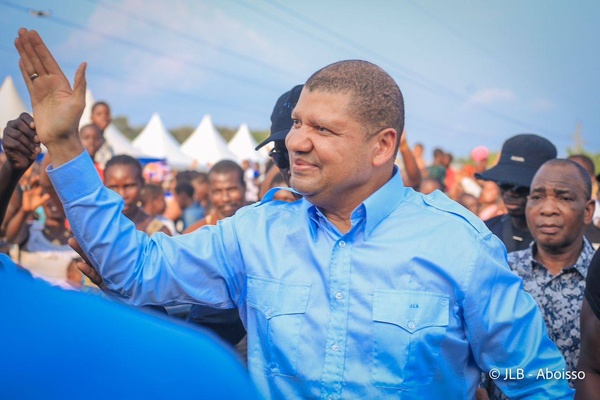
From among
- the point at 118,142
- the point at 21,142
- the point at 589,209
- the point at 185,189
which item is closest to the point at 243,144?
the point at 118,142

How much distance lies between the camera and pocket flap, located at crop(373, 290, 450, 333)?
2555 millimetres

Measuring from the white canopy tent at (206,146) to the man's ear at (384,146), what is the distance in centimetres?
2601

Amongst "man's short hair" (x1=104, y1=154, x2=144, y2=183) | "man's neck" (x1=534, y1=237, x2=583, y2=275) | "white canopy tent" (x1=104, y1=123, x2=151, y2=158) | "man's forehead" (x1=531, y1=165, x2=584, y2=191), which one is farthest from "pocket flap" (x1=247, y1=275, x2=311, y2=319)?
"white canopy tent" (x1=104, y1=123, x2=151, y2=158)

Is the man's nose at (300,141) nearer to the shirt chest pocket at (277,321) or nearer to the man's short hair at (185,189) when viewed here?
the shirt chest pocket at (277,321)

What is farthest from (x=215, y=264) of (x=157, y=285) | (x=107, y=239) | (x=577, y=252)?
(x=577, y=252)

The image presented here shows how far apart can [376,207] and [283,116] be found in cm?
140

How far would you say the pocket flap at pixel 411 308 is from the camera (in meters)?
2.55

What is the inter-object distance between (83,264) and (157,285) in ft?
0.96

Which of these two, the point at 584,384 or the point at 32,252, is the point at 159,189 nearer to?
the point at 32,252

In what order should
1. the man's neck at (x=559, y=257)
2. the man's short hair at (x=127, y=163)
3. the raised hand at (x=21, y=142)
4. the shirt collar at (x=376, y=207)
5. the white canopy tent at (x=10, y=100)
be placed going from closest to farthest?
1. the shirt collar at (x=376, y=207)
2. the raised hand at (x=21, y=142)
3. the man's neck at (x=559, y=257)
4. the man's short hair at (x=127, y=163)
5. the white canopy tent at (x=10, y=100)

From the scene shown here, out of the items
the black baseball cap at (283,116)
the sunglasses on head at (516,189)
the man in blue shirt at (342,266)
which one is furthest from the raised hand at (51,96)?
the sunglasses on head at (516,189)

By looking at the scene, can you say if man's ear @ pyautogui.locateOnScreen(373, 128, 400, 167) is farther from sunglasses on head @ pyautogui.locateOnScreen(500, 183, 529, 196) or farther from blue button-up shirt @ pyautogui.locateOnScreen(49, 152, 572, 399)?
sunglasses on head @ pyautogui.locateOnScreen(500, 183, 529, 196)

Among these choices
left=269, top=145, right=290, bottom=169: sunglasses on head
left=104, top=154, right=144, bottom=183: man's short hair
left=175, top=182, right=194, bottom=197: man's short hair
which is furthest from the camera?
left=175, top=182, right=194, bottom=197: man's short hair

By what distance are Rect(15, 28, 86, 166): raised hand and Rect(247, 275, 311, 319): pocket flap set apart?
83cm
